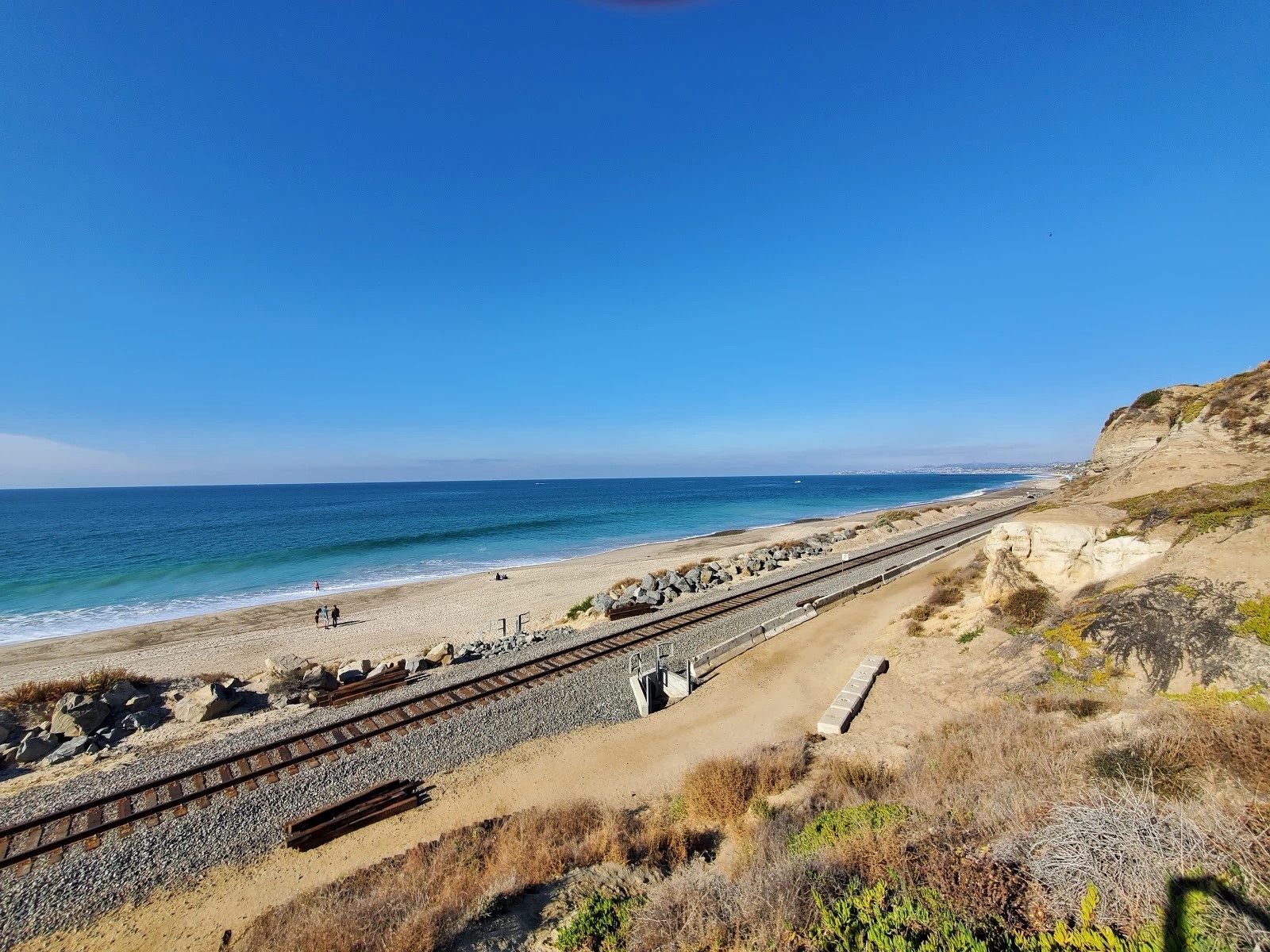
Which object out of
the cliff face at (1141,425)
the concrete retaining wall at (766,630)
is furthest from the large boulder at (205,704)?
the cliff face at (1141,425)

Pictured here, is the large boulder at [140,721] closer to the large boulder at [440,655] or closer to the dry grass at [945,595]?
the large boulder at [440,655]

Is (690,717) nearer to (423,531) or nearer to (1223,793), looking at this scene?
(1223,793)

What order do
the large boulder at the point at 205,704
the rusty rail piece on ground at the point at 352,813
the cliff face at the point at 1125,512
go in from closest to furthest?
1. the rusty rail piece on ground at the point at 352,813
2. the cliff face at the point at 1125,512
3. the large boulder at the point at 205,704

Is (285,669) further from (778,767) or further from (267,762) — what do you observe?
(778,767)

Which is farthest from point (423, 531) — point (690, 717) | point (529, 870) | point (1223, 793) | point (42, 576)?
point (1223, 793)

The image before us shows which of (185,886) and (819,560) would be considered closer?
(185,886)
